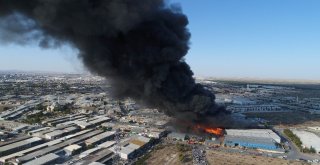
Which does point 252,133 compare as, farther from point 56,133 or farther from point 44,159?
point 44,159

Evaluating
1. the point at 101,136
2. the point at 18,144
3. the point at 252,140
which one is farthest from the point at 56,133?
the point at 252,140

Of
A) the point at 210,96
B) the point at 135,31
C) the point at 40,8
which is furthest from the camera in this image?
the point at 210,96

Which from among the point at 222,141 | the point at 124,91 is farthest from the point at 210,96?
the point at 124,91

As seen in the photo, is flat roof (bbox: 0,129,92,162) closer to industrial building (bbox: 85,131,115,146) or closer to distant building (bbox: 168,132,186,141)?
industrial building (bbox: 85,131,115,146)

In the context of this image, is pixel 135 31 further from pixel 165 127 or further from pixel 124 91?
pixel 165 127

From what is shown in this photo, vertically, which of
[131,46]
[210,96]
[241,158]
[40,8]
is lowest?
[241,158]

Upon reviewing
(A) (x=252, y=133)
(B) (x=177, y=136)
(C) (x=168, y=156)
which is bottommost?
(C) (x=168, y=156)
